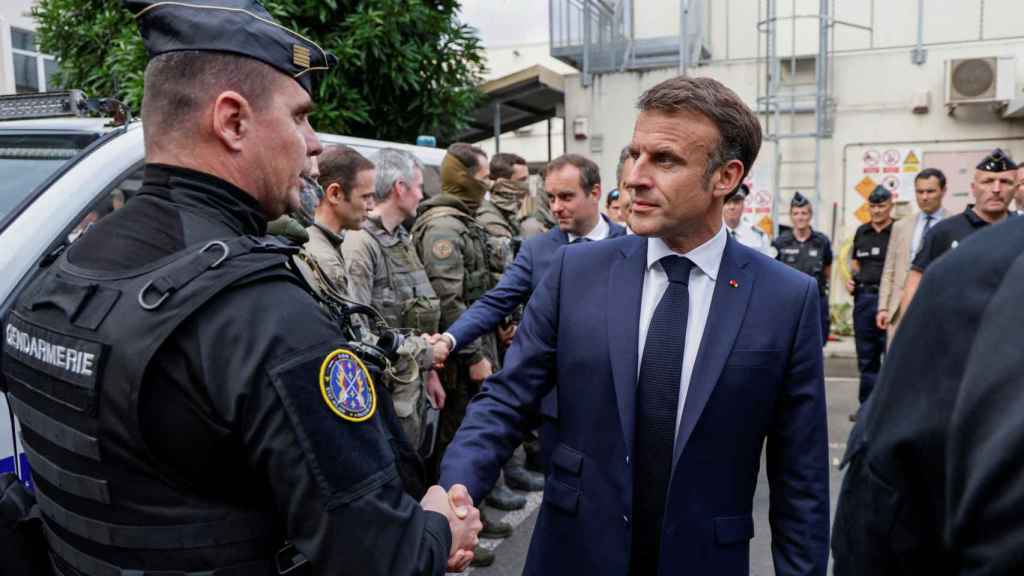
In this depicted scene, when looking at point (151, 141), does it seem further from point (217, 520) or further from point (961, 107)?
point (961, 107)

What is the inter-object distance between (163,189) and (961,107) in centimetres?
1157

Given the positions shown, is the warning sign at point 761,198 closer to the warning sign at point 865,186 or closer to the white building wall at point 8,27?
the warning sign at point 865,186

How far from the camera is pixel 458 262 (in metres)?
4.68

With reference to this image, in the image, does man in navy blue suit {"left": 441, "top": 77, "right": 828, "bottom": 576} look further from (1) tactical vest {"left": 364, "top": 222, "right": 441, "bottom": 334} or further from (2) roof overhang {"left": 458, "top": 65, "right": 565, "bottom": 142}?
(2) roof overhang {"left": 458, "top": 65, "right": 565, "bottom": 142}

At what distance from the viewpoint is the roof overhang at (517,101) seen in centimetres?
1140

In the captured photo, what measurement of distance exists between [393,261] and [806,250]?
18.2 ft

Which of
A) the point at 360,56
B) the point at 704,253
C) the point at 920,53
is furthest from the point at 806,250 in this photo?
the point at 704,253

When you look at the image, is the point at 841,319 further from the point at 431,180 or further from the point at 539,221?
the point at 431,180

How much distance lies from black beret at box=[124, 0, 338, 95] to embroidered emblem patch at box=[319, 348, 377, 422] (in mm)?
562

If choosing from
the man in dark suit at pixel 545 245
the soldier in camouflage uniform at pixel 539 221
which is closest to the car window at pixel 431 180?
the soldier in camouflage uniform at pixel 539 221

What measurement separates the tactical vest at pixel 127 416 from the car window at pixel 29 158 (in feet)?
5.70

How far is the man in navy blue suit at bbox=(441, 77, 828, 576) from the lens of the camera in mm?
1940

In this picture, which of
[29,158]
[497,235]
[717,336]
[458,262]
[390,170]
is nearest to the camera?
[717,336]

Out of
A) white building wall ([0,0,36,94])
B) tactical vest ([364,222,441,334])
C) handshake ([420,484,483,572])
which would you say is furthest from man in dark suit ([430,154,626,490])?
white building wall ([0,0,36,94])
